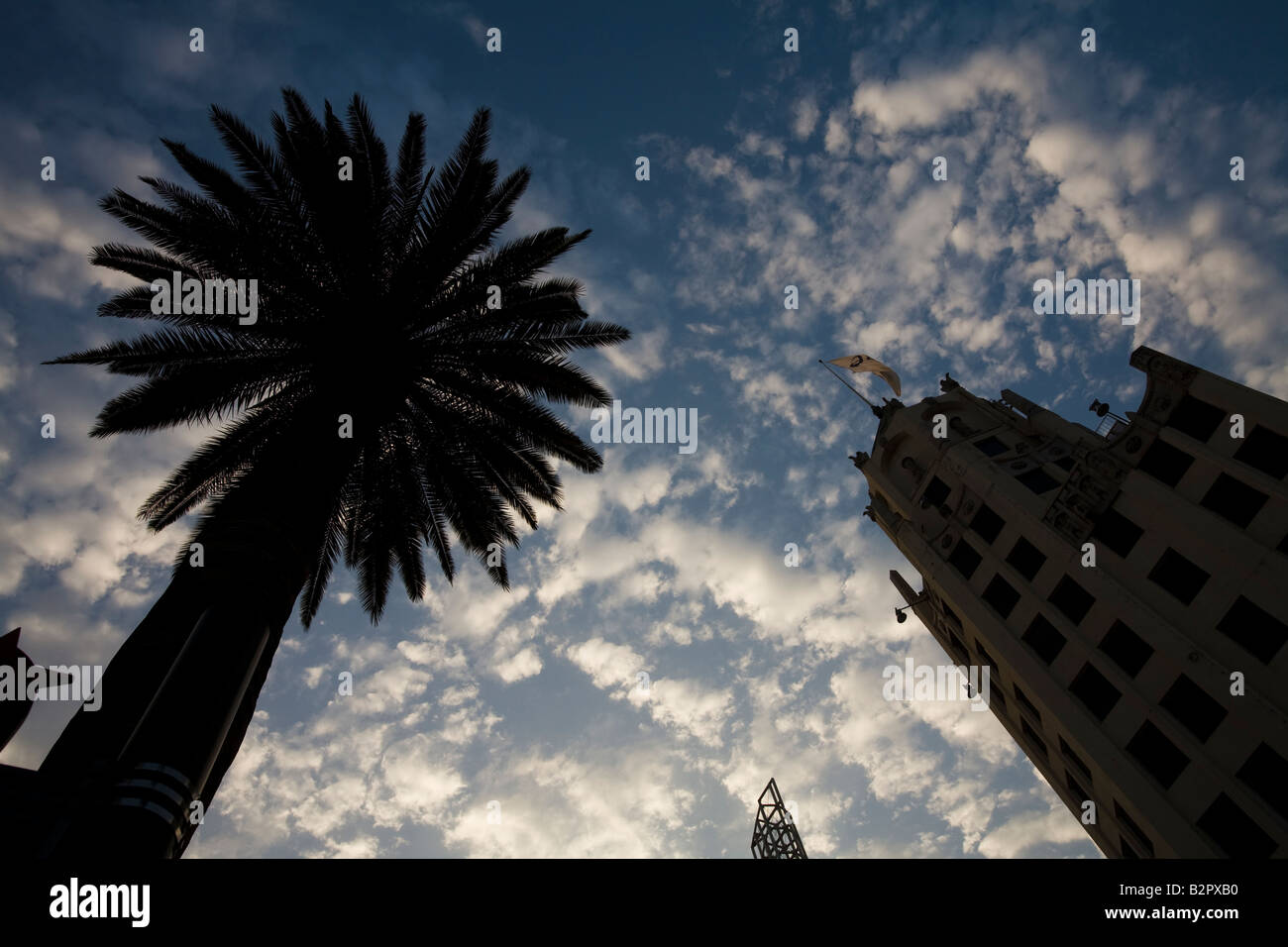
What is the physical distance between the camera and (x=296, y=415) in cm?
1199

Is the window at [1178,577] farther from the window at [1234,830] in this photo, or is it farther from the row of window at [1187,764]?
the window at [1234,830]

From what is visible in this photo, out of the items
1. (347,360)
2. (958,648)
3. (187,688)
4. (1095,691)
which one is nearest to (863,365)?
(958,648)

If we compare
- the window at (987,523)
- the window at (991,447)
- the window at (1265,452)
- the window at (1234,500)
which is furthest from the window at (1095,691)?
the window at (991,447)

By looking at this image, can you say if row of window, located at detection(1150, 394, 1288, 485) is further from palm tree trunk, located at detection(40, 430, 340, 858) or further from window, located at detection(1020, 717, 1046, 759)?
palm tree trunk, located at detection(40, 430, 340, 858)

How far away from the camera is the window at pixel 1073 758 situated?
22.3 m

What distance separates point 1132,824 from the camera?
2070 cm

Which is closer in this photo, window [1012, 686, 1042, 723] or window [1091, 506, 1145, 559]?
window [1091, 506, 1145, 559]

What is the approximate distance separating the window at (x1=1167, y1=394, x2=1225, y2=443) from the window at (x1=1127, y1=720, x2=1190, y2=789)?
9.97 meters

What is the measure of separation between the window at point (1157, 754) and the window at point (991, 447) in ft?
42.7

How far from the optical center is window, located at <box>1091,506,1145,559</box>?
22.0 m

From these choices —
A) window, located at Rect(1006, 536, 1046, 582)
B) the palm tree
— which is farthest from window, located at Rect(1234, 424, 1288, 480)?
the palm tree

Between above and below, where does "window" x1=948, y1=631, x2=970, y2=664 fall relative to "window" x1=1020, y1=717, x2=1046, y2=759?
above
